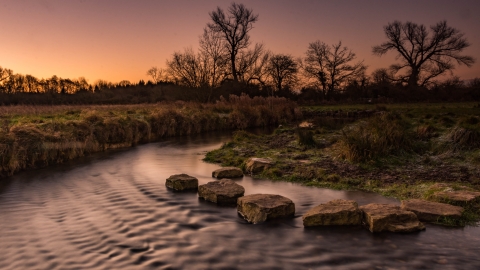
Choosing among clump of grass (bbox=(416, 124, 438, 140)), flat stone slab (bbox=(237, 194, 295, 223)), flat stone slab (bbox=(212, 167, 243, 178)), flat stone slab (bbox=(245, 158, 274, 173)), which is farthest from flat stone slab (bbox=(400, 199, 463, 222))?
clump of grass (bbox=(416, 124, 438, 140))

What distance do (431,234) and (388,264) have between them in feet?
4.04

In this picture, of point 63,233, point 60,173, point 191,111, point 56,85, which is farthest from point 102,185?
point 56,85

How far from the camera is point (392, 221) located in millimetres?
5355

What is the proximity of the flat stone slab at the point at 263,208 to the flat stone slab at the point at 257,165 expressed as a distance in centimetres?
302

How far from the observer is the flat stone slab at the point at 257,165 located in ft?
31.4

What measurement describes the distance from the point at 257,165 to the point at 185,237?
4.45 m

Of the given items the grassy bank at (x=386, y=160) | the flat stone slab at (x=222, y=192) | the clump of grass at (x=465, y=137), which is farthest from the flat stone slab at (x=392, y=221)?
the clump of grass at (x=465, y=137)

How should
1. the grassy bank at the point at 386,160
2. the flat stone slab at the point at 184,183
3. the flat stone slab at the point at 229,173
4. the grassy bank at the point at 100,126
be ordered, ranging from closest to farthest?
the grassy bank at the point at 386,160 → the flat stone slab at the point at 184,183 → the flat stone slab at the point at 229,173 → the grassy bank at the point at 100,126

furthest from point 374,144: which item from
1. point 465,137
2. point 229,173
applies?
point 229,173

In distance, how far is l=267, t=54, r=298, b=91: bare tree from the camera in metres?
43.8

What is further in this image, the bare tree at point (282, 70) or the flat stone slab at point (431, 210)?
the bare tree at point (282, 70)

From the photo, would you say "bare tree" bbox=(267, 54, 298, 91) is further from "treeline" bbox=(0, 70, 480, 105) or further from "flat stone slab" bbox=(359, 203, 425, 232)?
"flat stone slab" bbox=(359, 203, 425, 232)

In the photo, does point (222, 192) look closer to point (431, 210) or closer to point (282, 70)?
point (431, 210)

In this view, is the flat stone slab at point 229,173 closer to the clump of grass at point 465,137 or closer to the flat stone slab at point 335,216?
the flat stone slab at point 335,216
